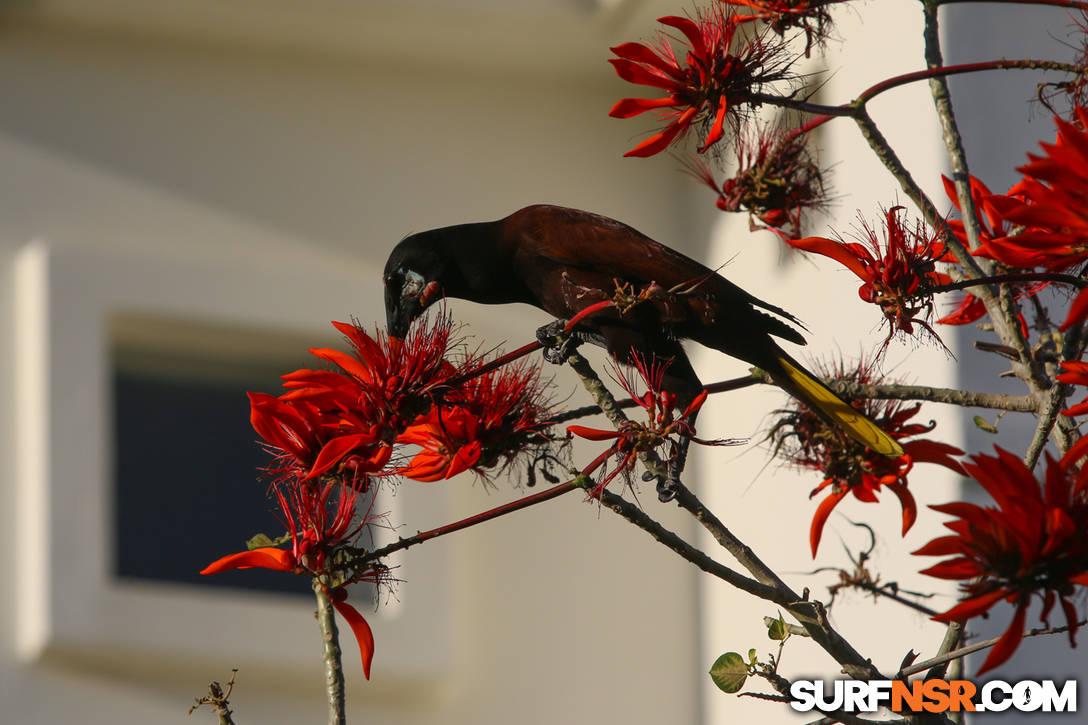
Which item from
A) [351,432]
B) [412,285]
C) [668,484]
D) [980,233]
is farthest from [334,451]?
[980,233]

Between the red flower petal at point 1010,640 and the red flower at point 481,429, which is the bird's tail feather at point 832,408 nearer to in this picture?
the red flower at point 481,429

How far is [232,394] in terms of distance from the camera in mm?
3484

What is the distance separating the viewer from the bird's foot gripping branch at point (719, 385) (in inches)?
34.8

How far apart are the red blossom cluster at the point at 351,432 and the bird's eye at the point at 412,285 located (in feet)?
0.69

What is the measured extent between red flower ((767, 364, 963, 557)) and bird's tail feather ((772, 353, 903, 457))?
2 centimetres

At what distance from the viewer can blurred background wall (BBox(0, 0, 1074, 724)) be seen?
321 centimetres

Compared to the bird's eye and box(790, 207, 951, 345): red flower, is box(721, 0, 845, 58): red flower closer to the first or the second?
box(790, 207, 951, 345): red flower

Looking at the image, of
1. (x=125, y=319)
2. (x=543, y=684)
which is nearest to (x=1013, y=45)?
(x=543, y=684)

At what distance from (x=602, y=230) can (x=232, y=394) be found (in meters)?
2.28

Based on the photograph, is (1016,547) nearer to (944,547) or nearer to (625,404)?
(944,547)

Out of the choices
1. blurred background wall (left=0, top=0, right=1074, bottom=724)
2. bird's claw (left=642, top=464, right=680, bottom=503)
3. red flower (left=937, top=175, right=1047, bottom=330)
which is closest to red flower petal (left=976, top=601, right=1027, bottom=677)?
bird's claw (left=642, top=464, right=680, bottom=503)

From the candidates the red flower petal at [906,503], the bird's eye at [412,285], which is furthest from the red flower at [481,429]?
the red flower petal at [906,503]

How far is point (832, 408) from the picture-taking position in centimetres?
130

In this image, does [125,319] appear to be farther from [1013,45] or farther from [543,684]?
[1013,45]
